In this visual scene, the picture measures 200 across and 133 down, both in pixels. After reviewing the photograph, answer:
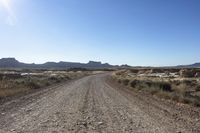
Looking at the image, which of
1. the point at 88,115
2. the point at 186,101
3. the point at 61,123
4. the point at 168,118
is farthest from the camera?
the point at 186,101

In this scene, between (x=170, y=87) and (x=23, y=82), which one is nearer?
(x=170, y=87)

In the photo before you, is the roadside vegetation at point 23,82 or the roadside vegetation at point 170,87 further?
the roadside vegetation at point 23,82

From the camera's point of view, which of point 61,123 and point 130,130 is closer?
point 130,130

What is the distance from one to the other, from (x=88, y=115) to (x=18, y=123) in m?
3.32

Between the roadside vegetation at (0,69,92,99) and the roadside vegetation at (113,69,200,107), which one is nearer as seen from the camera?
the roadside vegetation at (113,69,200,107)

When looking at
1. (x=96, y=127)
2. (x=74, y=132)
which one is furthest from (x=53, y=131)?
(x=96, y=127)

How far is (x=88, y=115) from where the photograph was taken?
14227 millimetres

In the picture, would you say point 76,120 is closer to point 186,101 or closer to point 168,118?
point 168,118

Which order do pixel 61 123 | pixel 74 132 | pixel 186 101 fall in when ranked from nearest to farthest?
pixel 74 132 → pixel 61 123 → pixel 186 101

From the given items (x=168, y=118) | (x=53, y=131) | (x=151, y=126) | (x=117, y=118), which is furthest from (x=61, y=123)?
(x=168, y=118)

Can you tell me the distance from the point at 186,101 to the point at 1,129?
1278cm

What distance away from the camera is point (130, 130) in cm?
1050

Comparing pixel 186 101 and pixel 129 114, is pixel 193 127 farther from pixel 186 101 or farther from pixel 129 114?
pixel 186 101

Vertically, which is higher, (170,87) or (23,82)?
(23,82)
